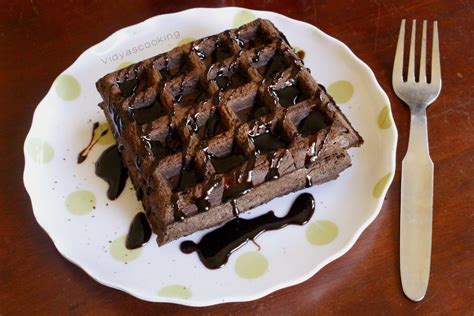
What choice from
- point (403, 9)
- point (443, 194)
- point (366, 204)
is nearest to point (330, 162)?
point (366, 204)

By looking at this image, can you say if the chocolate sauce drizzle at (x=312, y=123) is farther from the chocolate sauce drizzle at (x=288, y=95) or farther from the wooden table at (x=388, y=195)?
the wooden table at (x=388, y=195)

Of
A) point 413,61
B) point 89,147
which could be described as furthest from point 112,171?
point 413,61

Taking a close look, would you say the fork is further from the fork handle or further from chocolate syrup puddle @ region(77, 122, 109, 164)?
chocolate syrup puddle @ region(77, 122, 109, 164)

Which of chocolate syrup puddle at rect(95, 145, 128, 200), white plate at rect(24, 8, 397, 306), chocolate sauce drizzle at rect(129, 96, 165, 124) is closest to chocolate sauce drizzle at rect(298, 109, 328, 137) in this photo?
white plate at rect(24, 8, 397, 306)

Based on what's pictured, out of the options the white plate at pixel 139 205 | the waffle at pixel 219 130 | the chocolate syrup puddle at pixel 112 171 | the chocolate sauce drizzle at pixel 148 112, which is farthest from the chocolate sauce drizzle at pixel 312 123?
the chocolate syrup puddle at pixel 112 171

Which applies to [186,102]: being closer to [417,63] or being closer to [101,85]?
[101,85]

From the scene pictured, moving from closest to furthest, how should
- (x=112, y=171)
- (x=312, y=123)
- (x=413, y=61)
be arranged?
(x=312, y=123) < (x=112, y=171) < (x=413, y=61)

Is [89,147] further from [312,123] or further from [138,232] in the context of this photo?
[312,123]
